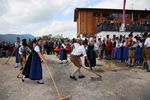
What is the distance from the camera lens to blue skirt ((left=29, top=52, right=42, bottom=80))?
10.6 m

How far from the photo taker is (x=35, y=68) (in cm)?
1068

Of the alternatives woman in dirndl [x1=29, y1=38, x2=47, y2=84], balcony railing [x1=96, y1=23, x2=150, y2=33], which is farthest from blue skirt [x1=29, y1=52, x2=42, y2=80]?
balcony railing [x1=96, y1=23, x2=150, y2=33]

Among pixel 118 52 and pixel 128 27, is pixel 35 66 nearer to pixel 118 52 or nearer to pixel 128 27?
pixel 118 52

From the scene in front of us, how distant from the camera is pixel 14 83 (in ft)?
35.7

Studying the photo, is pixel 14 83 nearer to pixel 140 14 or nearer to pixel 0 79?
pixel 0 79

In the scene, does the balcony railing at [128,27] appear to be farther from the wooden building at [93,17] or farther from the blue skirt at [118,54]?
the blue skirt at [118,54]

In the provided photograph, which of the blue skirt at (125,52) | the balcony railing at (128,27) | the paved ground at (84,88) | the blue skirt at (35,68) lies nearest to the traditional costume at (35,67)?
the blue skirt at (35,68)

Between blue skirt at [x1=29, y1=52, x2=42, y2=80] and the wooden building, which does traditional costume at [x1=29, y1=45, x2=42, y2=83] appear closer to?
blue skirt at [x1=29, y1=52, x2=42, y2=80]

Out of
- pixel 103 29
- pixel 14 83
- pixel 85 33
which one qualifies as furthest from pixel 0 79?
pixel 85 33

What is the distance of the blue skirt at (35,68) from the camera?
1063 centimetres

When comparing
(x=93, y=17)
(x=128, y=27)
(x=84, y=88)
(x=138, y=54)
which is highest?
(x=93, y=17)

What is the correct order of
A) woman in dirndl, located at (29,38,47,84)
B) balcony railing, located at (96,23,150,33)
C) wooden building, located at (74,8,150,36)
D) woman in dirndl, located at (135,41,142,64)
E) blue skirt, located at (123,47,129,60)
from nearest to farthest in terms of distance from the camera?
woman in dirndl, located at (29,38,47,84), woman in dirndl, located at (135,41,142,64), blue skirt, located at (123,47,129,60), balcony railing, located at (96,23,150,33), wooden building, located at (74,8,150,36)

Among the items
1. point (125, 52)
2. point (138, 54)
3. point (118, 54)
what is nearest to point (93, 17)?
point (118, 54)

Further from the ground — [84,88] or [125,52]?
[125,52]
